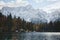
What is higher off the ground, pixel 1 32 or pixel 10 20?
pixel 10 20

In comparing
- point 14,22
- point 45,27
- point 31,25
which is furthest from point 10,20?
point 45,27

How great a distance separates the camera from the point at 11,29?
23.6m

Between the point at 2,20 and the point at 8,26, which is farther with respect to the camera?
the point at 2,20

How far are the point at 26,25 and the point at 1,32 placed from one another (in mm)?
3627

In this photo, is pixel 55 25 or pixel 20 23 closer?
pixel 55 25

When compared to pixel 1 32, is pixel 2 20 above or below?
above

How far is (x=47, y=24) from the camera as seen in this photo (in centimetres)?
2388

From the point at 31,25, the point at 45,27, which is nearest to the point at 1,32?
the point at 31,25

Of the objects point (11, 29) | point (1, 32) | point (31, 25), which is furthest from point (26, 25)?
point (1, 32)

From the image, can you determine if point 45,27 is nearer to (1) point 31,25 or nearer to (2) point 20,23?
(1) point 31,25

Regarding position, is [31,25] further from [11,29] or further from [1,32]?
[1,32]

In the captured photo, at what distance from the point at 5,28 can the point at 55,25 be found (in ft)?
21.8

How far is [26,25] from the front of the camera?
23.1 metres

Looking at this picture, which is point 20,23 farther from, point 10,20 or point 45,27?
point 45,27
